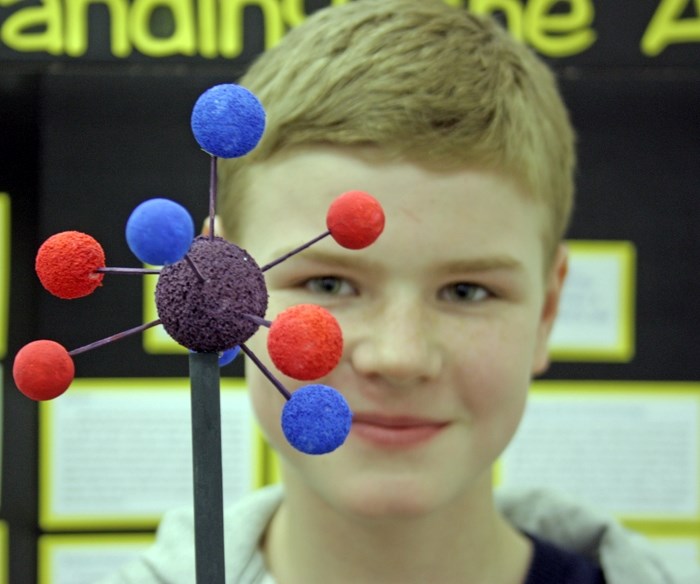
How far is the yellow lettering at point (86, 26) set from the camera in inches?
42.6

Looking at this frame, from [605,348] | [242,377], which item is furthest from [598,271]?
[242,377]

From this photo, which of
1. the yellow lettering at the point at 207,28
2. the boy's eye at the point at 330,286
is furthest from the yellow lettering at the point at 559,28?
the boy's eye at the point at 330,286

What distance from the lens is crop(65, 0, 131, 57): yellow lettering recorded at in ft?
3.55

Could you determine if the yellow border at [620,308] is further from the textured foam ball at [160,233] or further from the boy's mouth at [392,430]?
the textured foam ball at [160,233]

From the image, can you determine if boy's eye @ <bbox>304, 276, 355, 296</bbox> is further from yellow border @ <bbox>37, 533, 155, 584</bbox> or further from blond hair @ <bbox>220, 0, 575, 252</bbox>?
yellow border @ <bbox>37, 533, 155, 584</bbox>

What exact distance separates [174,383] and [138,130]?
0.32 m

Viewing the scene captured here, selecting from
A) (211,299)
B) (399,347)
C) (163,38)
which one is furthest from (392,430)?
(163,38)

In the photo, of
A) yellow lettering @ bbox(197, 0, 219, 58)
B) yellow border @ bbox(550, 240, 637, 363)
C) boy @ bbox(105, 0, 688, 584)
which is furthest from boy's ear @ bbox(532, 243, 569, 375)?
yellow lettering @ bbox(197, 0, 219, 58)

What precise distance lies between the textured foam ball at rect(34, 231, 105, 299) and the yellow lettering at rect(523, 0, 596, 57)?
90cm

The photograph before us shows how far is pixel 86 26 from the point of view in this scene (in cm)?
109

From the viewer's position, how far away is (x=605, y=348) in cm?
116

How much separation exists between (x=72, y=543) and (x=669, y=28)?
100cm

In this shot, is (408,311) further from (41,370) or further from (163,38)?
(163,38)

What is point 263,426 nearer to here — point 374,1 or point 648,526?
point 374,1
